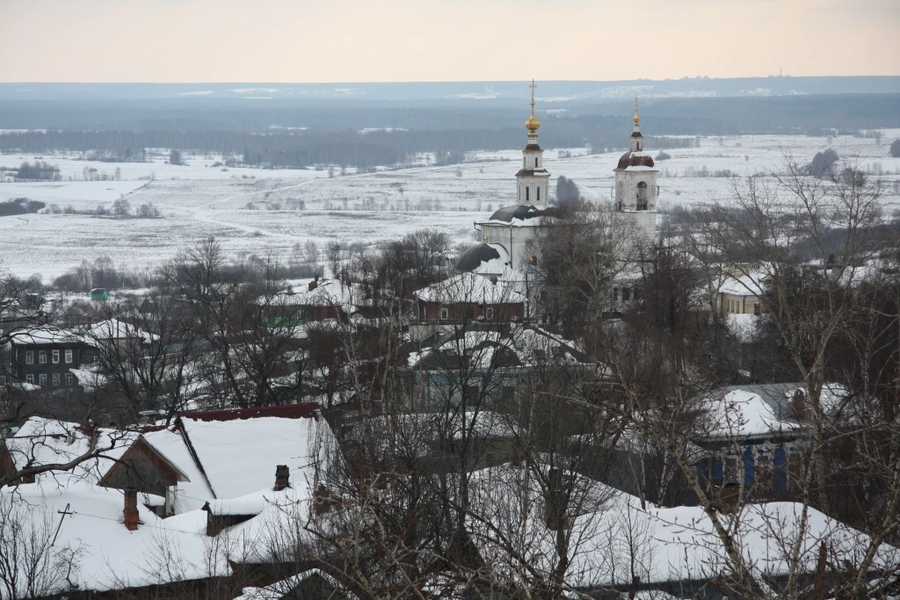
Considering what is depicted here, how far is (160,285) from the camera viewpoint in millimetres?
56062

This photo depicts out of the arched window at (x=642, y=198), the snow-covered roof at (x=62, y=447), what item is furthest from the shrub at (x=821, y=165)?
the snow-covered roof at (x=62, y=447)

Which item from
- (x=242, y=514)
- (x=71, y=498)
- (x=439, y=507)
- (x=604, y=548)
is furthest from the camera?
(x=242, y=514)

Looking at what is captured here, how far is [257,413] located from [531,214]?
2555 centimetres

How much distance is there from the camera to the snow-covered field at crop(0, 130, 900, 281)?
276 feet

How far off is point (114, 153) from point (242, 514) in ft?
621

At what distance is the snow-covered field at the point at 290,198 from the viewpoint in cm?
8406

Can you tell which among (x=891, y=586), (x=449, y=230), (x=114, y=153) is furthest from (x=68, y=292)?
(x=114, y=153)

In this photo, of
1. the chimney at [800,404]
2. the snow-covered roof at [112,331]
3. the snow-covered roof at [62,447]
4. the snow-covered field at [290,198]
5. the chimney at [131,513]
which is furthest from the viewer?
the snow-covered field at [290,198]

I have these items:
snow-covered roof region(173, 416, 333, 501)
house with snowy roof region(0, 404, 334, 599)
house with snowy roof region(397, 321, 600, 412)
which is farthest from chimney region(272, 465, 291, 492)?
house with snowy roof region(397, 321, 600, 412)

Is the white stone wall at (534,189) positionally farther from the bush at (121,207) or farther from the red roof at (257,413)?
the bush at (121,207)

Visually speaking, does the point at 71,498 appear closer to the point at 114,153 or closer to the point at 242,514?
the point at 242,514

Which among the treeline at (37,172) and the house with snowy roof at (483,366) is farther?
the treeline at (37,172)

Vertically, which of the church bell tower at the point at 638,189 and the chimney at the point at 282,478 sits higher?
the church bell tower at the point at 638,189

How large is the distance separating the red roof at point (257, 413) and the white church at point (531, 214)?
21252 mm
